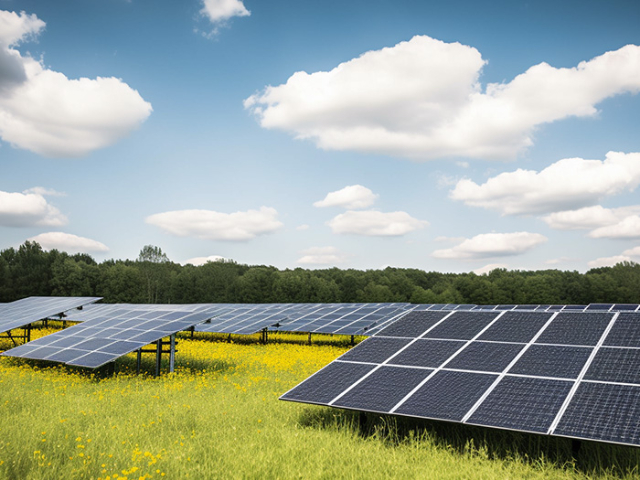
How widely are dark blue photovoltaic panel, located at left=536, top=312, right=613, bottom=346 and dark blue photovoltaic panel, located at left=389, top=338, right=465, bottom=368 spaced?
162 centimetres

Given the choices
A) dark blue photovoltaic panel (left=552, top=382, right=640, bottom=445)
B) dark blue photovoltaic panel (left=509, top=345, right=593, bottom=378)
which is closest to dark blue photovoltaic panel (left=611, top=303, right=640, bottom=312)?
dark blue photovoltaic panel (left=509, top=345, right=593, bottom=378)

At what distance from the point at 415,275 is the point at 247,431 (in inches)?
4021

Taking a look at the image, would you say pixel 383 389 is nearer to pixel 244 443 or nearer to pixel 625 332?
pixel 244 443

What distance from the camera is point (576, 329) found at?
8828 mm

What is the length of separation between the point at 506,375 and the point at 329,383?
3.09 metres

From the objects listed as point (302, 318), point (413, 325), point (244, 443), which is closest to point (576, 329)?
point (413, 325)

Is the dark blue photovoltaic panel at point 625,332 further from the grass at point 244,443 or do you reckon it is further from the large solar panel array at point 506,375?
the grass at point 244,443

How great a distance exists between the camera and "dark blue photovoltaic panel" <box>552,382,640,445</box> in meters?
5.79

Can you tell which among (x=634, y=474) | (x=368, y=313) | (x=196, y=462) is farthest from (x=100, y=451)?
(x=368, y=313)

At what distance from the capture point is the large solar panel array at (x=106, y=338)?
15.3 metres

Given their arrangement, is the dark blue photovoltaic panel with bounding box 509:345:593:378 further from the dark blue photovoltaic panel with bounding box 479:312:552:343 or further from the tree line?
the tree line

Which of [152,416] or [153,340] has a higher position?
[153,340]

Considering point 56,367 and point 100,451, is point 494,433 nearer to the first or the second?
point 100,451

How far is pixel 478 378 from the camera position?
304 inches
